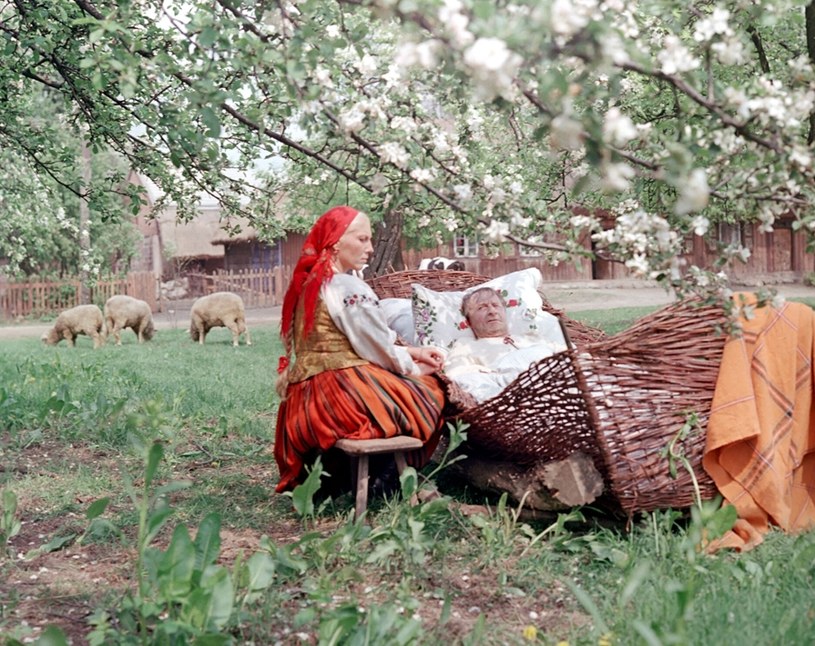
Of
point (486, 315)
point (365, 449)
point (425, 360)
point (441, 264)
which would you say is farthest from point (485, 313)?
point (441, 264)

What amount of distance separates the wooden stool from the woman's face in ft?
2.74

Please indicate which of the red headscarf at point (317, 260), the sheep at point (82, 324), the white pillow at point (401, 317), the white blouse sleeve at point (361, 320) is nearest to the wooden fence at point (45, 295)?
the sheep at point (82, 324)

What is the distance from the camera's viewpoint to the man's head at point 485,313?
5590 millimetres

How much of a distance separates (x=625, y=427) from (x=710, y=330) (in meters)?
0.53

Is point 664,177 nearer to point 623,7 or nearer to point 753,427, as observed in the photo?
point 623,7

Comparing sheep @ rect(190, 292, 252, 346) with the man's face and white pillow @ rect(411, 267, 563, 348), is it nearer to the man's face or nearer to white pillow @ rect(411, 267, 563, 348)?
white pillow @ rect(411, 267, 563, 348)

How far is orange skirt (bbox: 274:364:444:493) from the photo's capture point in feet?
13.9

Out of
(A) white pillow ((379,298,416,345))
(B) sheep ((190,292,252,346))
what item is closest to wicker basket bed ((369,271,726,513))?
(A) white pillow ((379,298,416,345))

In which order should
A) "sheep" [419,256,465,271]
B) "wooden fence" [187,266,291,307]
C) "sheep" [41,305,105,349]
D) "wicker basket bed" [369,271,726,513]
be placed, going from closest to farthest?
"wicker basket bed" [369,271,726,513], "sheep" [419,256,465,271], "sheep" [41,305,105,349], "wooden fence" [187,266,291,307]

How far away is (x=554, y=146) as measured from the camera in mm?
2279

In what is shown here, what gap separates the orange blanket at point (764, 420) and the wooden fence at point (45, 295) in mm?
24692

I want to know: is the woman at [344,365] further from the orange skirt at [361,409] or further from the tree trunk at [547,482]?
the tree trunk at [547,482]

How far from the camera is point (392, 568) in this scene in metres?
3.60

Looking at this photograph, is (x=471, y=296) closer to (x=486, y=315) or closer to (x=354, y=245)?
(x=486, y=315)
